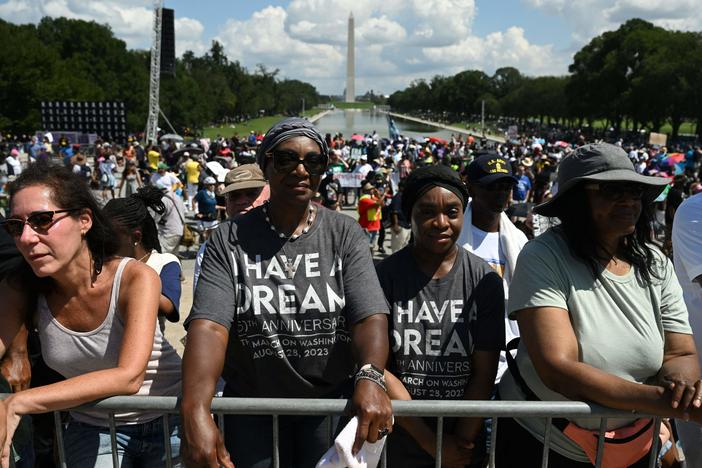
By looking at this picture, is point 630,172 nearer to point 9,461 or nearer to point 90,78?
point 9,461

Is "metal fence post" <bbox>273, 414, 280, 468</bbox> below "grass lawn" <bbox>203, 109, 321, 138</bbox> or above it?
above

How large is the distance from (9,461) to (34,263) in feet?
2.56

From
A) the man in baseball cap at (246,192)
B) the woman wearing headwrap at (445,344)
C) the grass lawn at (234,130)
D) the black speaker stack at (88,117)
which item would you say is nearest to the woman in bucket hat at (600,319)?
the woman wearing headwrap at (445,344)

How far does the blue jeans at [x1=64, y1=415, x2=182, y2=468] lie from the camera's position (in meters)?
2.66

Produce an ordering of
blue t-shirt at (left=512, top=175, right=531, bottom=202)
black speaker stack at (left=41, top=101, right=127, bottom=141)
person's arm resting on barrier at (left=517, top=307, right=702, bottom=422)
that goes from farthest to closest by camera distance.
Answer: black speaker stack at (left=41, top=101, right=127, bottom=141)
blue t-shirt at (left=512, top=175, right=531, bottom=202)
person's arm resting on barrier at (left=517, top=307, right=702, bottom=422)

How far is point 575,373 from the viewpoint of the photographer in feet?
7.83

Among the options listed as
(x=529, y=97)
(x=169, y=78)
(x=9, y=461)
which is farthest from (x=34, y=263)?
(x=529, y=97)

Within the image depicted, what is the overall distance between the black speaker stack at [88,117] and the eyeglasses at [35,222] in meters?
38.3

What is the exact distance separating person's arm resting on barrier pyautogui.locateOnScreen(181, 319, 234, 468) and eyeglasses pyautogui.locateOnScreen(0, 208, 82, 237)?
0.69 metres

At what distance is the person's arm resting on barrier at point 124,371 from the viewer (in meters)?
2.33

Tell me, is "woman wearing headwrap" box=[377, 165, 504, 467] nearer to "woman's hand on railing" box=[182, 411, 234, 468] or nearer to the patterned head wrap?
the patterned head wrap

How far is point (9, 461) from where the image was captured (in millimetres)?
2502

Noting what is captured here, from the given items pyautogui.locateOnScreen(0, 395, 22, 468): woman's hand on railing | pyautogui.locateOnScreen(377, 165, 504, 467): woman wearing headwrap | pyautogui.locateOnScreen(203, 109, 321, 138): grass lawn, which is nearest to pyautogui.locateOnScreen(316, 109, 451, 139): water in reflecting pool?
pyautogui.locateOnScreen(203, 109, 321, 138): grass lawn

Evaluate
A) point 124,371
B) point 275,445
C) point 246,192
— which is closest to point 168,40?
point 246,192
